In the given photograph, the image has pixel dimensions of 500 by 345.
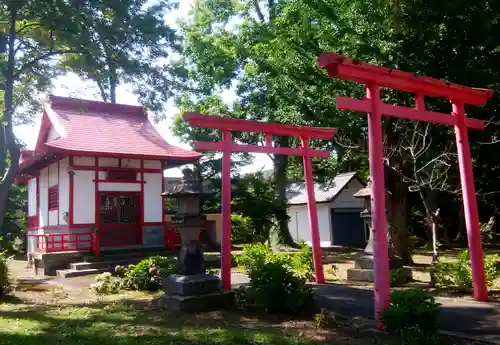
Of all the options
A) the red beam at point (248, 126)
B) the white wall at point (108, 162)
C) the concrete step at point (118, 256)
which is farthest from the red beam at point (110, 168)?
the red beam at point (248, 126)

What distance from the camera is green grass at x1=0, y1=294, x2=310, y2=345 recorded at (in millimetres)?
6551

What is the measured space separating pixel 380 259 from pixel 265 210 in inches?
569

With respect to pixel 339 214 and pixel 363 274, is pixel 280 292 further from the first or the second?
pixel 339 214

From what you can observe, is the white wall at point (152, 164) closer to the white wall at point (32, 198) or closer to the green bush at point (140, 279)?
the white wall at point (32, 198)

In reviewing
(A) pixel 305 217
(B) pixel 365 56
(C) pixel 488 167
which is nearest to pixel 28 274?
(B) pixel 365 56

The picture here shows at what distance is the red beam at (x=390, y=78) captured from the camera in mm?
7070

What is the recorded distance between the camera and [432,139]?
13898 mm

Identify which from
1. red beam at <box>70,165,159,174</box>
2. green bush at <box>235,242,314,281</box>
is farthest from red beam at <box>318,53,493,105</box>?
red beam at <box>70,165,159,174</box>

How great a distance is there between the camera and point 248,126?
11.2 meters

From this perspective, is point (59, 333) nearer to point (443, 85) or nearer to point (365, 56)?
point (443, 85)

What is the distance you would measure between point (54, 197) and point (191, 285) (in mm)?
12228

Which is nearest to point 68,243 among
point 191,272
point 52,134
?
point 52,134

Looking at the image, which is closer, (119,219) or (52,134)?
(119,219)

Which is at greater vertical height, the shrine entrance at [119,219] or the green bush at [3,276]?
the shrine entrance at [119,219]
